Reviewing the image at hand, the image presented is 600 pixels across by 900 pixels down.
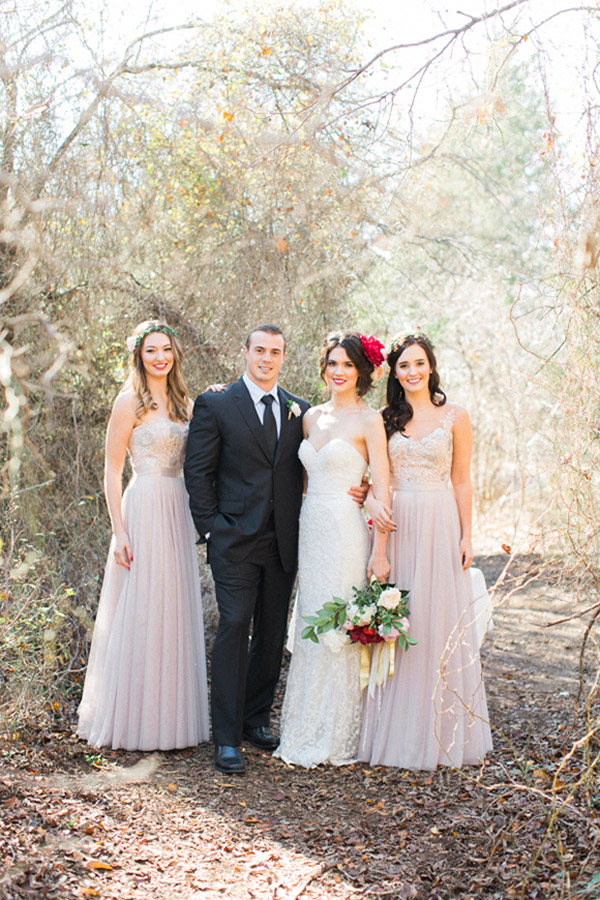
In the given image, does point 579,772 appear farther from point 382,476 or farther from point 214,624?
point 214,624

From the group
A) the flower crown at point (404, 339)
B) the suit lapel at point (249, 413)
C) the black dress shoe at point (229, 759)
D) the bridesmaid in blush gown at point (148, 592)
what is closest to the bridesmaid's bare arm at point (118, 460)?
the bridesmaid in blush gown at point (148, 592)

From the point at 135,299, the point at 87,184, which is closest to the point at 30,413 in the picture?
the point at 135,299

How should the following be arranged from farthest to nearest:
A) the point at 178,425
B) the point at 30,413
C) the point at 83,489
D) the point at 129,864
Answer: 1. the point at 83,489
2. the point at 30,413
3. the point at 178,425
4. the point at 129,864

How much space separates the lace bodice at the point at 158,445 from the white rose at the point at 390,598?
1.31 meters

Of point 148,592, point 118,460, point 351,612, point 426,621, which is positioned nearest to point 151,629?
point 148,592

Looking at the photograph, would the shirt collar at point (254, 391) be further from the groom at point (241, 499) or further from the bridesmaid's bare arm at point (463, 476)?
the bridesmaid's bare arm at point (463, 476)

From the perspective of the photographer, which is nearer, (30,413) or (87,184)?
(30,413)

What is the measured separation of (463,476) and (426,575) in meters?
0.55

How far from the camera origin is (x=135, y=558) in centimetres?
437

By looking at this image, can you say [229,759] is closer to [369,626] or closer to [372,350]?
[369,626]

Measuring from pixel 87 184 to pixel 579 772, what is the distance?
16.7ft

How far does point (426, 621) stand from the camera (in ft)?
13.9

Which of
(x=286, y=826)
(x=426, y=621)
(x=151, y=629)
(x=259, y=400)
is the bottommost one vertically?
(x=286, y=826)

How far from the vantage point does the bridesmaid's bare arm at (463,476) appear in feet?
14.0
